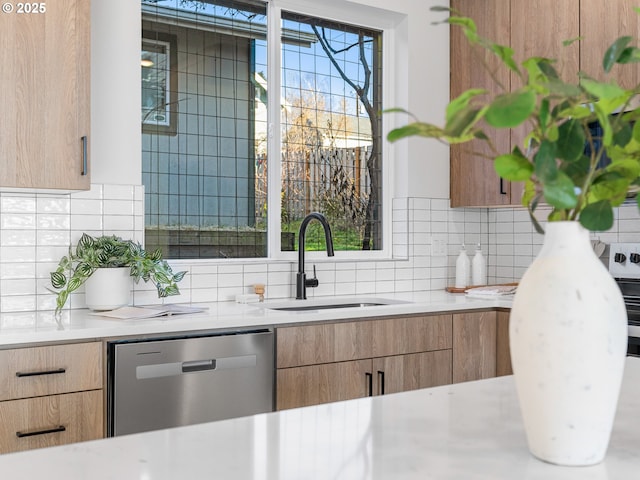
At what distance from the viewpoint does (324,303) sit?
10.4ft

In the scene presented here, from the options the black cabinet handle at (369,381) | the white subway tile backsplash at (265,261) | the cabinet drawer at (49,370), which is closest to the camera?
the cabinet drawer at (49,370)

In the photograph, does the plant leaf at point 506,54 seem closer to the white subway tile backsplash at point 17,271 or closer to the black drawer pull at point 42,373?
the black drawer pull at point 42,373

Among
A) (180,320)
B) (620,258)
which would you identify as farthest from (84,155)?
(620,258)

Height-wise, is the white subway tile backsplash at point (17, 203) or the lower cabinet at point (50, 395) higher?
the white subway tile backsplash at point (17, 203)

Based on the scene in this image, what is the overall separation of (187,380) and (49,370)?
18.0 inches

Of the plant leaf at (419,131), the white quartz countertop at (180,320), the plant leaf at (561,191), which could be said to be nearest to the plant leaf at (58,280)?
the white quartz countertop at (180,320)

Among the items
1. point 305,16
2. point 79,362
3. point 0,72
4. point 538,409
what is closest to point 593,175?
point 538,409

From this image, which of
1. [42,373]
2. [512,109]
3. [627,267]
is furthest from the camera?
[627,267]

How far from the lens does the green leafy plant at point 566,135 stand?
73cm

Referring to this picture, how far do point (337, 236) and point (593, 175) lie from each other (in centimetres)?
271

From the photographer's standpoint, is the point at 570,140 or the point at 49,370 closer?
the point at 570,140

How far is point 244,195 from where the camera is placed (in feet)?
10.5

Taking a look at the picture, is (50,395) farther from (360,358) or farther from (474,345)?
(474,345)

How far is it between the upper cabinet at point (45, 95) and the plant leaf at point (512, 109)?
198 cm
